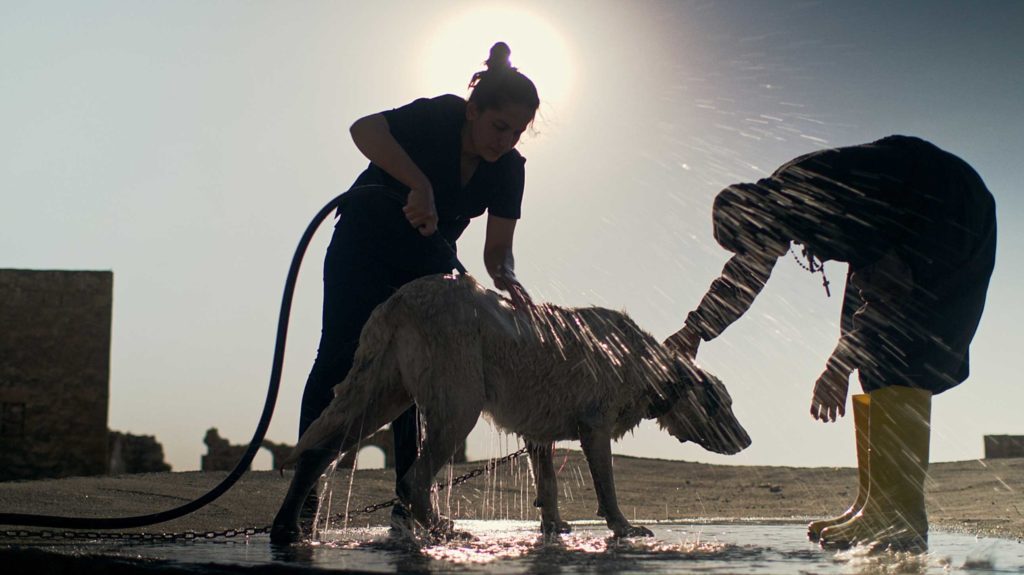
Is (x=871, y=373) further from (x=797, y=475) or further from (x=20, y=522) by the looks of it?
(x=797, y=475)

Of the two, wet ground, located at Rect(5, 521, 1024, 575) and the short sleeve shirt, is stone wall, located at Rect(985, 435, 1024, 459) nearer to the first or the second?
wet ground, located at Rect(5, 521, 1024, 575)

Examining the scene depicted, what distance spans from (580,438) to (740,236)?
1090 mm

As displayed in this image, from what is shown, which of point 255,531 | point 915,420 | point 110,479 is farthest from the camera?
point 110,479

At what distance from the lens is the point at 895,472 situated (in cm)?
392

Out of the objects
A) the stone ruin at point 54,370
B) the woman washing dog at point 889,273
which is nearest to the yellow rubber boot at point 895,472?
the woman washing dog at point 889,273

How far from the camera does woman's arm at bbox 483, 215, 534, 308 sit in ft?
15.7

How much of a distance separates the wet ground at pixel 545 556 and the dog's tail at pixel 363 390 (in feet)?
1.24

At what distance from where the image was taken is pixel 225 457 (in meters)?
24.8

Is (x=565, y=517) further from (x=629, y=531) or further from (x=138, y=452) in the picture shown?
(x=138, y=452)

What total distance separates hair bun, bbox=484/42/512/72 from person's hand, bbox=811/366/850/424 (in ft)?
6.14

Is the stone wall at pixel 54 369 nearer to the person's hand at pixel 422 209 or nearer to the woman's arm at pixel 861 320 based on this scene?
the person's hand at pixel 422 209

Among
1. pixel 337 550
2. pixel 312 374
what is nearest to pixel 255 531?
pixel 312 374

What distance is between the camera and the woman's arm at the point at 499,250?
4785 millimetres

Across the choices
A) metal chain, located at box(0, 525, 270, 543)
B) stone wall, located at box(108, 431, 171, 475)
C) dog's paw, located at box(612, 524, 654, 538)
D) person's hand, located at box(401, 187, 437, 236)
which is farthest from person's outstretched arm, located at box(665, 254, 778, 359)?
stone wall, located at box(108, 431, 171, 475)
